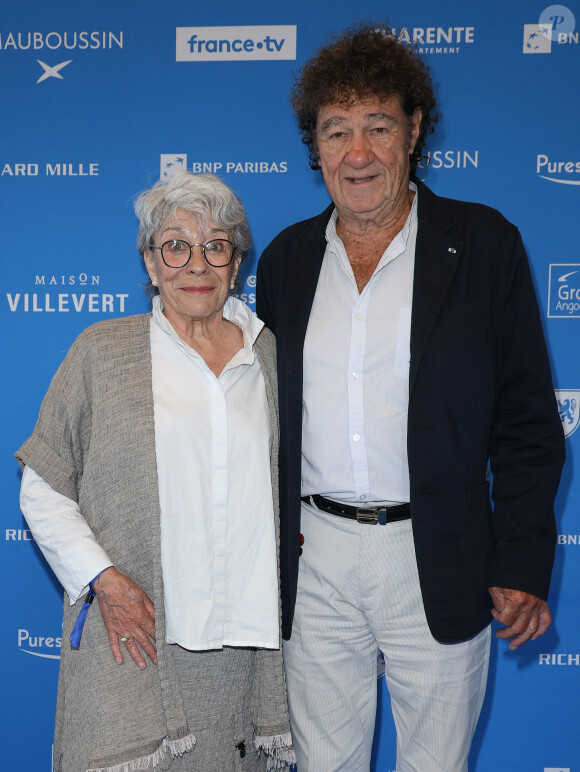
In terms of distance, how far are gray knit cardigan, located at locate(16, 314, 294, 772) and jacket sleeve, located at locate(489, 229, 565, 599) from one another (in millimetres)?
575

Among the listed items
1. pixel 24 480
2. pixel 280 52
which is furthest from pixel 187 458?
pixel 280 52

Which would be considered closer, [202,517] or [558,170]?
[202,517]

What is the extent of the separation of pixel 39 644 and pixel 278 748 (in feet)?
4.24

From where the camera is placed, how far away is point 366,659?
193 cm

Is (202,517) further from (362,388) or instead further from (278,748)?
(278,748)

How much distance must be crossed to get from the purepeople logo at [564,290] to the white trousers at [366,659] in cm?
115

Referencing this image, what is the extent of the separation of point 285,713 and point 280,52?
206cm

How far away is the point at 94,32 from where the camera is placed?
2541 millimetres

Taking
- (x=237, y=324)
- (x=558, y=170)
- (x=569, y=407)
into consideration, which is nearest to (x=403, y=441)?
(x=237, y=324)

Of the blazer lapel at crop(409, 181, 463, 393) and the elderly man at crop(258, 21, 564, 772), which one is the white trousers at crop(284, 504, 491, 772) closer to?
the elderly man at crop(258, 21, 564, 772)

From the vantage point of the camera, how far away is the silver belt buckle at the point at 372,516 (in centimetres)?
177

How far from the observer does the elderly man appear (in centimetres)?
176

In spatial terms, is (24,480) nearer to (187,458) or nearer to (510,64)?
(187,458)

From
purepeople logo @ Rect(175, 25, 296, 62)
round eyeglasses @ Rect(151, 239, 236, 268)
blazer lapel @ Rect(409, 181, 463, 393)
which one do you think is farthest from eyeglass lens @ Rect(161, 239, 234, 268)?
purepeople logo @ Rect(175, 25, 296, 62)
